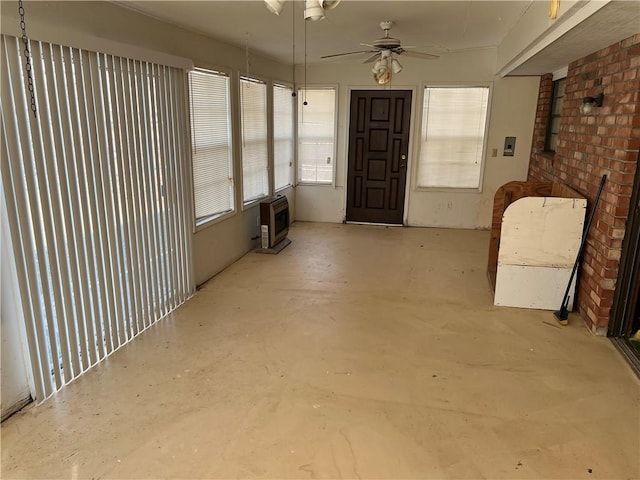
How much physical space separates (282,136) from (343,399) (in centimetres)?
456

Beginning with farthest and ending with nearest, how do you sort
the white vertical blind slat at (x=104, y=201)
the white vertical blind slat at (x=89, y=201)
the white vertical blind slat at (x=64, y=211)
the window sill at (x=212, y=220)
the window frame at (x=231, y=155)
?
the window sill at (x=212, y=220)
the window frame at (x=231, y=155)
the white vertical blind slat at (x=104, y=201)
the white vertical blind slat at (x=89, y=201)
the white vertical blind slat at (x=64, y=211)

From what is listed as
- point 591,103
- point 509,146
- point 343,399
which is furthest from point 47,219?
point 509,146

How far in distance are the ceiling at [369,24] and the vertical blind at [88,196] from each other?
546 mm

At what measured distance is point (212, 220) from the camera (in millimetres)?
4461

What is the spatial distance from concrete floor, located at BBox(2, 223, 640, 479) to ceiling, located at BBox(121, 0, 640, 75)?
214cm

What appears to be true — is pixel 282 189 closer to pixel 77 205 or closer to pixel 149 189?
pixel 149 189

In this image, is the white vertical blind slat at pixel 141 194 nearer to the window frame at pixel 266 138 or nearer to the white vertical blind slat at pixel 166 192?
the white vertical blind slat at pixel 166 192

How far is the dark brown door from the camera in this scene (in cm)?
655

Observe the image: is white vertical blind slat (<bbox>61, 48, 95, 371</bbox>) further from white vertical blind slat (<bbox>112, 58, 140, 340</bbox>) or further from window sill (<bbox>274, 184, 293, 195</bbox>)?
window sill (<bbox>274, 184, 293, 195</bbox>)

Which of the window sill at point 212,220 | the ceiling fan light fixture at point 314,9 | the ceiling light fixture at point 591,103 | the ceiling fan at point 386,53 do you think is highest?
the ceiling fan at point 386,53

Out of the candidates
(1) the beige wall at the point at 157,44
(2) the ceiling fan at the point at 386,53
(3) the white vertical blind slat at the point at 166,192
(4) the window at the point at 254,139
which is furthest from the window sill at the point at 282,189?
(3) the white vertical blind slat at the point at 166,192

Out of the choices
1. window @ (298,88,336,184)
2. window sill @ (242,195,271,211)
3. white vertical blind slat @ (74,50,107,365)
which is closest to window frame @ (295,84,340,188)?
window @ (298,88,336,184)

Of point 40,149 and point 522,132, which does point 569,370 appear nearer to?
point 40,149

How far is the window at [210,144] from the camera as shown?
4043 mm
